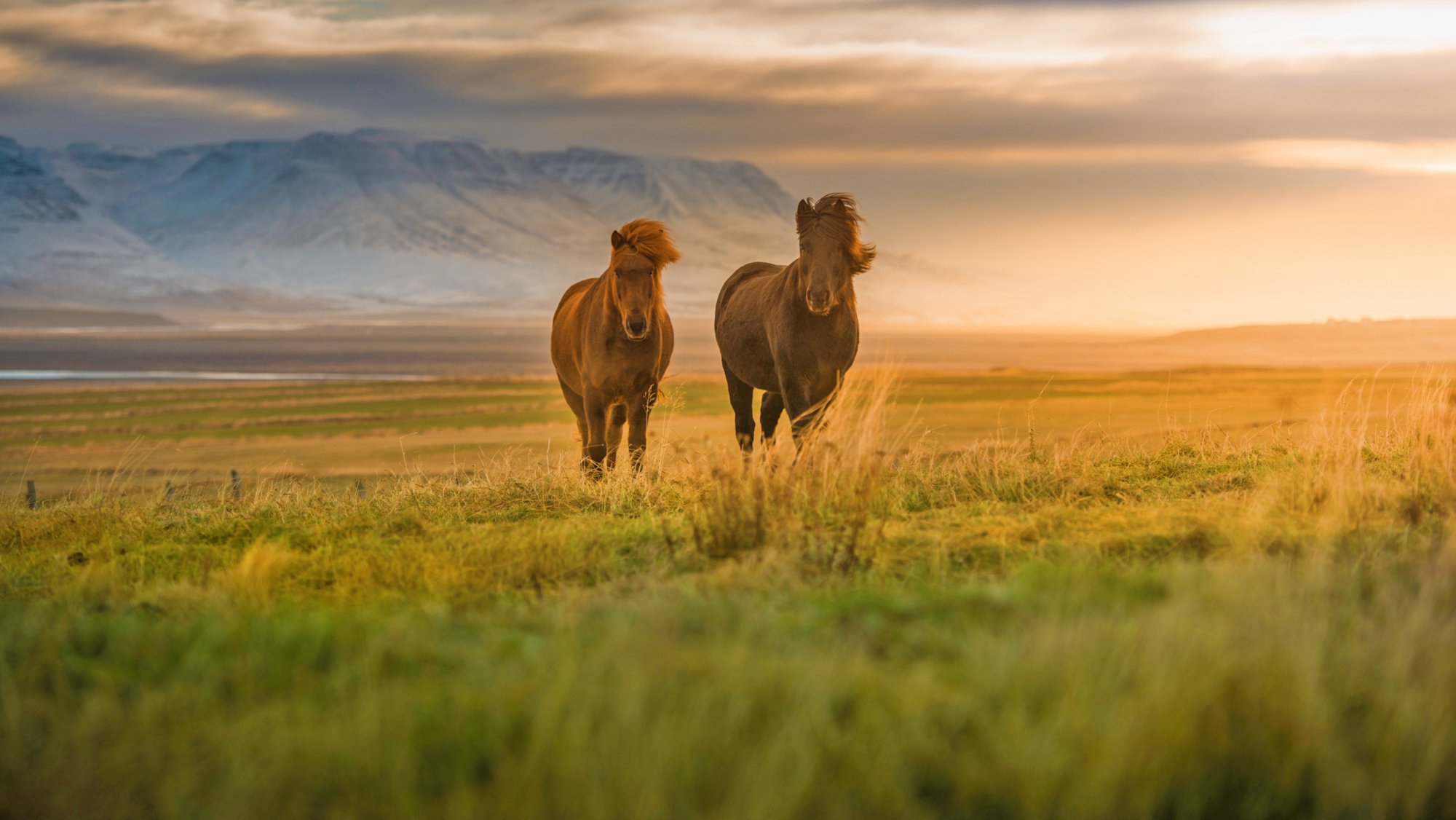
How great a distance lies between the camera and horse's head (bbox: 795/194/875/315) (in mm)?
9625

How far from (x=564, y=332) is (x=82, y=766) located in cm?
973

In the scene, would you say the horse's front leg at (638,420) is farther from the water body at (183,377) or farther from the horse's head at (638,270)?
the water body at (183,377)

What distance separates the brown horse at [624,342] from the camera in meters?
10.8

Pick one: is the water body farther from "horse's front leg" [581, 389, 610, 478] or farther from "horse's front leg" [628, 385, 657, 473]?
"horse's front leg" [628, 385, 657, 473]

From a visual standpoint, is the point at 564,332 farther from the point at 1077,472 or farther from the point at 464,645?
the point at 464,645

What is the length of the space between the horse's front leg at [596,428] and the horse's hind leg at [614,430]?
87 millimetres

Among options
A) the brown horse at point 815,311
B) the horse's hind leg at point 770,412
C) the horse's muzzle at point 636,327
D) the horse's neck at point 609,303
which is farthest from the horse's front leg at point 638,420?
the horse's hind leg at point 770,412

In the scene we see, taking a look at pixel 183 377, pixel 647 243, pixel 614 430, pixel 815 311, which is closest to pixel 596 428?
pixel 614 430

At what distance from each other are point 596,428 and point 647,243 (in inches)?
77.2

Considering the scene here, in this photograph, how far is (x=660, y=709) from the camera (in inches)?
144

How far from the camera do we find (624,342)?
37.0 ft

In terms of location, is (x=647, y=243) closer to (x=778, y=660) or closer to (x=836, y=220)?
(x=836, y=220)

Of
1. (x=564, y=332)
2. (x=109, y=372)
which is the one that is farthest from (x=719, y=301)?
(x=109, y=372)

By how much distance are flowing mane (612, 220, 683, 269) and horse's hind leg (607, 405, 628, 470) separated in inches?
63.2
